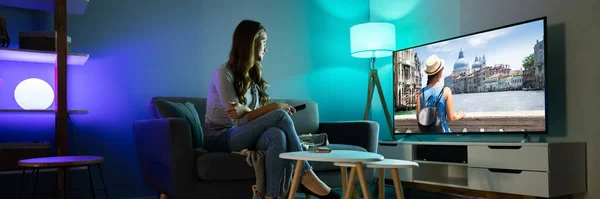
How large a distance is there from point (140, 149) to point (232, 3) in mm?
1497

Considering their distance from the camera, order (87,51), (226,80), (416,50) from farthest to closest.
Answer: (416,50)
(87,51)
(226,80)

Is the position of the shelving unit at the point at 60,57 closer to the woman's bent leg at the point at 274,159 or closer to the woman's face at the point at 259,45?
the woman's face at the point at 259,45

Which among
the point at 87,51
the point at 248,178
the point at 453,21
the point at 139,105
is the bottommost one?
the point at 248,178

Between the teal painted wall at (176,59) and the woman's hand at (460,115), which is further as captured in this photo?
the woman's hand at (460,115)

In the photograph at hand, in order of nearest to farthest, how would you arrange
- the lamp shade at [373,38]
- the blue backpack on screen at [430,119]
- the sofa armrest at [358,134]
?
the sofa armrest at [358,134], the blue backpack on screen at [430,119], the lamp shade at [373,38]

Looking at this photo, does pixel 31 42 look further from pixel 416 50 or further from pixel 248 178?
pixel 416 50

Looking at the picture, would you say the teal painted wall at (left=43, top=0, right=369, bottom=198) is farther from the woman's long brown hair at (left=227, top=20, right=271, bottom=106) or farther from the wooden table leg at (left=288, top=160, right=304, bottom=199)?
the wooden table leg at (left=288, top=160, right=304, bottom=199)

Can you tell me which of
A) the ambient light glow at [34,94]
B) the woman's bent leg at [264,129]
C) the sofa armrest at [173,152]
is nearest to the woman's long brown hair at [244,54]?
the woman's bent leg at [264,129]

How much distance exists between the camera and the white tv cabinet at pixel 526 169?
8.64 ft

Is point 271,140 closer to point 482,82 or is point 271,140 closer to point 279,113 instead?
point 279,113

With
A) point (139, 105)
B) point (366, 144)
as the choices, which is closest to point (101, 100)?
point (139, 105)

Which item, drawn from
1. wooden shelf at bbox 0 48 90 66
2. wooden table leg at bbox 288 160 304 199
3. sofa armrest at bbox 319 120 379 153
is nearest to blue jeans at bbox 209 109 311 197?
wooden table leg at bbox 288 160 304 199

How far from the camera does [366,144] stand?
307cm

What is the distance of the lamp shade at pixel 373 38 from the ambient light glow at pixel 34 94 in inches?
88.3
